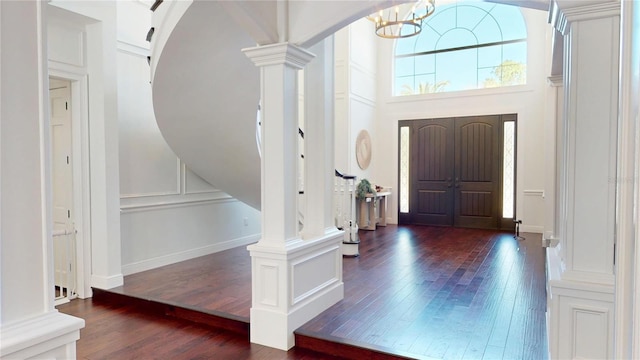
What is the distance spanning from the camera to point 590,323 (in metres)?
2.15

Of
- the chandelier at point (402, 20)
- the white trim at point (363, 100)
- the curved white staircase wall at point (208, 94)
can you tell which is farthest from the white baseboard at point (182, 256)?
the chandelier at point (402, 20)

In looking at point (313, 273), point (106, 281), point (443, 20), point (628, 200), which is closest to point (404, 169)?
point (443, 20)

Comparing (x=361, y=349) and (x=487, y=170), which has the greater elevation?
(x=487, y=170)

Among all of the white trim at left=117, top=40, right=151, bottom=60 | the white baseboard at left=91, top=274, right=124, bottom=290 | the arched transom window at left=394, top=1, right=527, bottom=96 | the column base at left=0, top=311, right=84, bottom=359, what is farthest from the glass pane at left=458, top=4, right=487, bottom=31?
the column base at left=0, top=311, right=84, bottom=359

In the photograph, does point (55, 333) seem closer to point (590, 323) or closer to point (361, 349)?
point (361, 349)

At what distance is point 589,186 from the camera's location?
214 cm

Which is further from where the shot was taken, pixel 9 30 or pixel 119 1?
pixel 119 1

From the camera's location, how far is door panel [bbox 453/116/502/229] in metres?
7.68

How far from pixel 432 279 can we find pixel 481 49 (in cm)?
521

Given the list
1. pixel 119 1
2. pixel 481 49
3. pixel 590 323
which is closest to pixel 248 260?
pixel 119 1

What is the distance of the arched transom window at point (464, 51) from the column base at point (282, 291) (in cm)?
592

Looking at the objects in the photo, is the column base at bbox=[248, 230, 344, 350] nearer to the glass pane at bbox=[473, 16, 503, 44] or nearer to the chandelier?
the chandelier

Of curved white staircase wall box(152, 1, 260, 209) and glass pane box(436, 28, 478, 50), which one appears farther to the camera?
glass pane box(436, 28, 478, 50)

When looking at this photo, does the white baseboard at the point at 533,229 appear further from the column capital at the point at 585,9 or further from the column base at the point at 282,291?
the column capital at the point at 585,9
